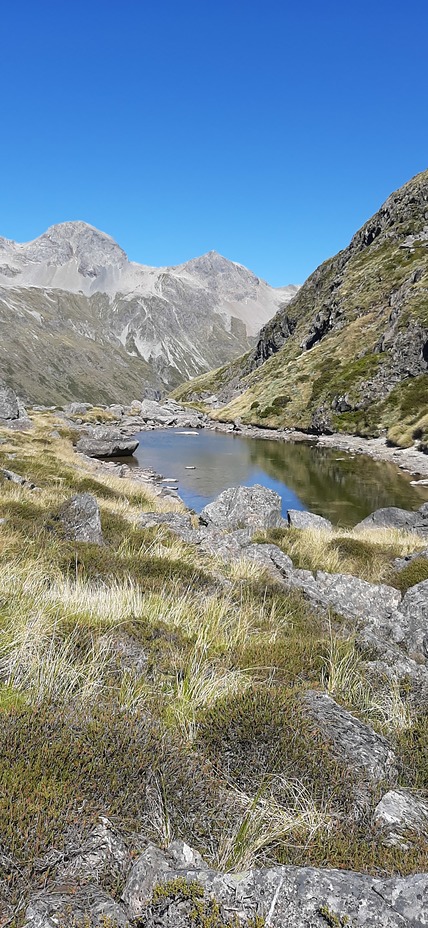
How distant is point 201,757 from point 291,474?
131 ft

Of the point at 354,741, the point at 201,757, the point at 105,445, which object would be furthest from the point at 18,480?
the point at 105,445

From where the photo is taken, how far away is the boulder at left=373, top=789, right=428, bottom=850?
3.29 m

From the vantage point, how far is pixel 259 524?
59.7ft

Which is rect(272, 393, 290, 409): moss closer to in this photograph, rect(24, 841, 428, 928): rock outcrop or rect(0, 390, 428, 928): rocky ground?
rect(0, 390, 428, 928): rocky ground

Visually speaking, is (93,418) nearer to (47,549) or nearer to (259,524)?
(259,524)

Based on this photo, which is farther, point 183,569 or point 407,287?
point 407,287

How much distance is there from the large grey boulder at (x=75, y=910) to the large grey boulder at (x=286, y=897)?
4.5 inches

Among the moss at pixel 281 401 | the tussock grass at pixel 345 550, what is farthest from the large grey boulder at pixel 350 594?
the moss at pixel 281 401

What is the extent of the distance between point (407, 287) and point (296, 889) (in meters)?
91.3

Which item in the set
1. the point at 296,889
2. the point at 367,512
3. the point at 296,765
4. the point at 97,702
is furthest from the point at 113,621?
the point at 367,512

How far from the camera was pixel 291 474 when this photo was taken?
4294 cm

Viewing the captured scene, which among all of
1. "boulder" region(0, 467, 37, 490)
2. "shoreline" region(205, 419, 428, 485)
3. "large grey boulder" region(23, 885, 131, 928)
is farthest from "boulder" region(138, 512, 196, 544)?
"shoreline" region(205, 419, 428, 485)

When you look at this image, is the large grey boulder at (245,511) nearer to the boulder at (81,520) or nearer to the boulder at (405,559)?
the boulder at (405,559)

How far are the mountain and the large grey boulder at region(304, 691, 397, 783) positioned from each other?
52.7m
